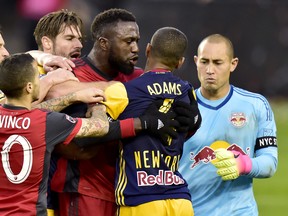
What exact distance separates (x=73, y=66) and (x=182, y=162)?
1.57 m

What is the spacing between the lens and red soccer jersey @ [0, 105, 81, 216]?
7020 mm

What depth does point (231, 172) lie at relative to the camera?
26.6 ft

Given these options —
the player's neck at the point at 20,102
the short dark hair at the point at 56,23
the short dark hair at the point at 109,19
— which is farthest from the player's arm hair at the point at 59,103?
the short dark hair at the point at 56,23

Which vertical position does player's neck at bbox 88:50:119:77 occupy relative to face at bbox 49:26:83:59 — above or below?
below

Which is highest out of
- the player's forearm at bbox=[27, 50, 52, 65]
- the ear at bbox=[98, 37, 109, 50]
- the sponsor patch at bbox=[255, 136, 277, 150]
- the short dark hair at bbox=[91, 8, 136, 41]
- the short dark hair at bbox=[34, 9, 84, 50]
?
the short dark hair at bbox=[34, 9, 84, 50]

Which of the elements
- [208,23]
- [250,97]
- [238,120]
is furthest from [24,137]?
[208,23]

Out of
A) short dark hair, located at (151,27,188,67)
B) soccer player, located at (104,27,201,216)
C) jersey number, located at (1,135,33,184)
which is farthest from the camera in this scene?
short dark hair, located at (151,27,188,67)

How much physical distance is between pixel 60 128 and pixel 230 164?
171 cm

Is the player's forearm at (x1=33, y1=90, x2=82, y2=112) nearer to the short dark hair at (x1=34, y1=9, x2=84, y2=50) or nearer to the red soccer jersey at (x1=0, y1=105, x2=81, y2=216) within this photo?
the red soccer jersey at (x1=0, y1=105, x2=81, y2=216)

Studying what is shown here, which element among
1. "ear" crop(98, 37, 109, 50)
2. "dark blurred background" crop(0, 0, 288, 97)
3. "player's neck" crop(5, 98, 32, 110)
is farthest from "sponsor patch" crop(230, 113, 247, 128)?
"dark blurred background" crop(0, 0, 288, 97)

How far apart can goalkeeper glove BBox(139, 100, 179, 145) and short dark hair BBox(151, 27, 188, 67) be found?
1.21 ft

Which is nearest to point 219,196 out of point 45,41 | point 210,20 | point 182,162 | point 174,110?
point 182,162

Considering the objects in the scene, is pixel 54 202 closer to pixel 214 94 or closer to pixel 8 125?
pixel 8 125

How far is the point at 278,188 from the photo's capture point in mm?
17578
